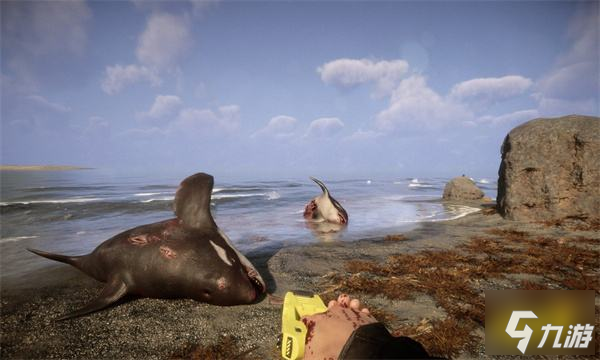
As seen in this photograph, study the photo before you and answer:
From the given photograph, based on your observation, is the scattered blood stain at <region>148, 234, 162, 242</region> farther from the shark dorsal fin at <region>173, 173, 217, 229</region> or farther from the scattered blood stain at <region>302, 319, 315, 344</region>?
the scattered blood stain at <region>302, 319, 315, 344</region>

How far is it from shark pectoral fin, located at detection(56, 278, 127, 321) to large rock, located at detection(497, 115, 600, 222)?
384 inches

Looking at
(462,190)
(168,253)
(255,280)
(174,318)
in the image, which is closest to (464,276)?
(255,280)

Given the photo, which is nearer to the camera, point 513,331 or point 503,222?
point 513,331

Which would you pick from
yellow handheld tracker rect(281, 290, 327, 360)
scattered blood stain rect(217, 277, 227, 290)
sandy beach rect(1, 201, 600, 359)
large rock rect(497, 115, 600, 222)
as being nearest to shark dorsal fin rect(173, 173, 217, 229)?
scattered blood stain rect(217, 277, 227, 290)

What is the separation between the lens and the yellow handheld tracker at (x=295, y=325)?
200cm

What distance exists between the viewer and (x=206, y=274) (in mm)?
3162

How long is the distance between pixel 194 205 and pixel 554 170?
31.2 ft

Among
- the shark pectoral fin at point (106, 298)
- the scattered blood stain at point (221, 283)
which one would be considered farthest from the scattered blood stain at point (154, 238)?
the scattered blood stain at point (221, 283)

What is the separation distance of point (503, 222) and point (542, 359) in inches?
278

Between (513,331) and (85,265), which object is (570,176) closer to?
(513,331)

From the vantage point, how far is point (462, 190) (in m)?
15.5

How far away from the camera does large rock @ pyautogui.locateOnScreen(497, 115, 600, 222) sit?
761 cm

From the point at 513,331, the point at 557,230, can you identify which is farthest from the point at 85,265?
the point at 557,230

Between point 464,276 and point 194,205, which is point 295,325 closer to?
point 194,205
